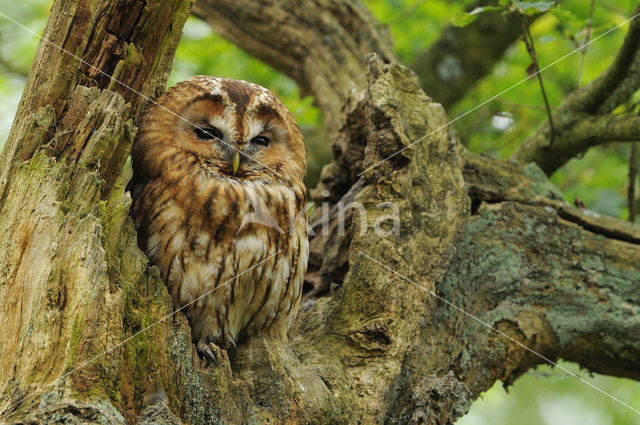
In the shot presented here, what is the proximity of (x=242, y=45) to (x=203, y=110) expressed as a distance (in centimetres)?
207

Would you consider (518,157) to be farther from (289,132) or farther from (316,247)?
(289,132)

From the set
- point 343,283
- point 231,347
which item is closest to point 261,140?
point 343,283

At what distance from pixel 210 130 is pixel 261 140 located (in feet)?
0.75

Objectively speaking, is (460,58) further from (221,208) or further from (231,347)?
(231,347)

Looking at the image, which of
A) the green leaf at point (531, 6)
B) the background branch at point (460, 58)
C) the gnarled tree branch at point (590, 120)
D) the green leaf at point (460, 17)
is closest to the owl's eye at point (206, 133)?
the green leaf at point (460, 17)

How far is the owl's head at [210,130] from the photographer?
2365mm

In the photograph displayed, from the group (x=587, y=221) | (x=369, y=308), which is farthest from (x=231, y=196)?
(x=587, y=221)

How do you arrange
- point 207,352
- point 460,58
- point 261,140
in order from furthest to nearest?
point 460,58 < point 261,140 < point 207,352

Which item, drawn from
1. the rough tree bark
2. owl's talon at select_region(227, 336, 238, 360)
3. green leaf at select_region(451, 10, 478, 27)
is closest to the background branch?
the rough tree bark

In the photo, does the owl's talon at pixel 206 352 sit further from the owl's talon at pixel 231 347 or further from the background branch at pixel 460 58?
the background branch at pixel 460 58

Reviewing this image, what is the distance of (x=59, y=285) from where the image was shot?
1734 millimetres

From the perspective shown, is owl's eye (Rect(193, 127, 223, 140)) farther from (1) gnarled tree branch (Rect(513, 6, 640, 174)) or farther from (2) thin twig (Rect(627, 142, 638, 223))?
(2) thin twig (Rect(627, 142, 638, 223))

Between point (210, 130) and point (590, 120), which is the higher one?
point (590, 120)

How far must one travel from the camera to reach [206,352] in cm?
226
